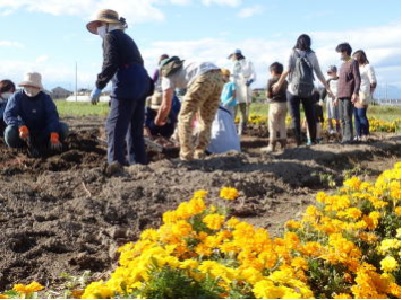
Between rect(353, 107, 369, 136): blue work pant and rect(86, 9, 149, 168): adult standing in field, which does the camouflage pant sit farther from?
rect(353, 107, 369, 136): blue work pant

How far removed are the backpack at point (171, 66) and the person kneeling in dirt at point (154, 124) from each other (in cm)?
222

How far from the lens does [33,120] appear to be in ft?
24.2

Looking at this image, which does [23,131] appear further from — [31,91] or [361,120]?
[361,120]

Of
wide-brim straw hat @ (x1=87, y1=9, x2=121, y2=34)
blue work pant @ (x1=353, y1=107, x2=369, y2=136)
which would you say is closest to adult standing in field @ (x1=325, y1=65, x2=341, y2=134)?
blue work pant @ (x1=353, y1=107, x2=369, y2=136)

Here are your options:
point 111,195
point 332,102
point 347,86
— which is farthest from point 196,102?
point 332,102

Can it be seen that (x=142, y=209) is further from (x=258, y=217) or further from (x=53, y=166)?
(x=53, y=166)

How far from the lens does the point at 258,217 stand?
492 cm

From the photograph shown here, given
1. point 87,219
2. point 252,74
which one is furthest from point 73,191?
point 252,74

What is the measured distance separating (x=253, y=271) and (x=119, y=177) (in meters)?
3.54

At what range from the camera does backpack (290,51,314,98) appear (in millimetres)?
8594

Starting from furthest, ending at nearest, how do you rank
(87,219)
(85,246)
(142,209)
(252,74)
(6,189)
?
(252,74) < (6,189) < (142,209) < (87,219) < (85,246)

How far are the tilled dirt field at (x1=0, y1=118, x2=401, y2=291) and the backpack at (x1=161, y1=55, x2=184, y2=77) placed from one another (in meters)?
1.05

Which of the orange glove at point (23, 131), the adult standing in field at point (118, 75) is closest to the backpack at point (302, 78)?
the adult standing in field at point (118, 75)

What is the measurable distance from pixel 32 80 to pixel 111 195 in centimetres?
263
